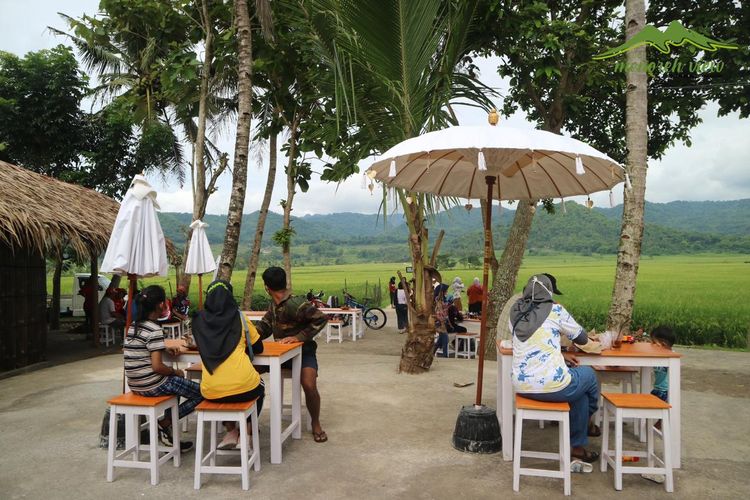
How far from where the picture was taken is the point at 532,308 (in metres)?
3.54

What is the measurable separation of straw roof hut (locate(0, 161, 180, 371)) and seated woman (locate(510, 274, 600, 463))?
6.52 meters

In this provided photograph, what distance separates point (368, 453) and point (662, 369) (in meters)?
2.40

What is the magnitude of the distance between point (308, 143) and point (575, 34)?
3.87m

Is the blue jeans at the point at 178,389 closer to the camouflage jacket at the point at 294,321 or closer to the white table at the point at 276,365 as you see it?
the white table at the point at 276,365

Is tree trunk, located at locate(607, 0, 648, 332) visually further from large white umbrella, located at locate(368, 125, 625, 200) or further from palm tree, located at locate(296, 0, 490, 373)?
palm tree, located at locate(296, 0, 490, 373)

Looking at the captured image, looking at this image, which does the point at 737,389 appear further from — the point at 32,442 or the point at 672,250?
the point at 672,250

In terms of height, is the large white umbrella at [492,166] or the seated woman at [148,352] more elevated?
the large white umbrella at [492,166]

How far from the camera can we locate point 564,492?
3.24 meters

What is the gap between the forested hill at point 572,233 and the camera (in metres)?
63.9

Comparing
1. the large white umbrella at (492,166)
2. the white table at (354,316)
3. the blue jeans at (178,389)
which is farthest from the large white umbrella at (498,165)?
the white table at (354,316)

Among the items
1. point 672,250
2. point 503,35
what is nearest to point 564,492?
point 503,35

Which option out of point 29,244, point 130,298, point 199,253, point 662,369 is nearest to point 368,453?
point 130,298

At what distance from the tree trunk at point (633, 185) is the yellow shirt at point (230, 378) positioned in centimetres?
429

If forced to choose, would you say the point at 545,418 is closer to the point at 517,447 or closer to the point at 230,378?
the point at 517,447
